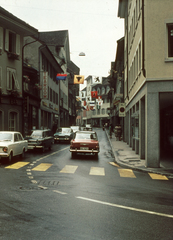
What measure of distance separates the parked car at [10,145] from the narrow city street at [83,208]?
3873 millimetres

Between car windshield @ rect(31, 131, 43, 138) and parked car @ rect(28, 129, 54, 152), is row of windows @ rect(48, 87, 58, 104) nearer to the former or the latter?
parked car @ rect(28, 129, 54, 152)

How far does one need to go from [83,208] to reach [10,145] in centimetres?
928

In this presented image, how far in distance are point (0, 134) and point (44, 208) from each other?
33.9ft

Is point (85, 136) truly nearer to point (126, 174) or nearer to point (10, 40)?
point (126, 174)

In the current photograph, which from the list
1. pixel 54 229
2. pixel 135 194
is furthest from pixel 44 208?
pixel 135 194

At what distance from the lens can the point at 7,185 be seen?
8.89m

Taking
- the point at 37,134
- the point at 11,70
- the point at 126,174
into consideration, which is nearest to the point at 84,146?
the point at 37,134

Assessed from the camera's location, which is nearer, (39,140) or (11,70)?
(39,140)

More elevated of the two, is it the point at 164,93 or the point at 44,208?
the point at 164,93

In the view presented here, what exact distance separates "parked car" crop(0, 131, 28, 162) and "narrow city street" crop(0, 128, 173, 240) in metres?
3.87

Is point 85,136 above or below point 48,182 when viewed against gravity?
above

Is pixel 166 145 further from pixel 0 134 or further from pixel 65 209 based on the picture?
pixel 65 209

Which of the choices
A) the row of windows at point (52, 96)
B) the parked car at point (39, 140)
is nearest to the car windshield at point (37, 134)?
the parked car at point (39, 140)

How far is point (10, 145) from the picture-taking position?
15000 millimetres
